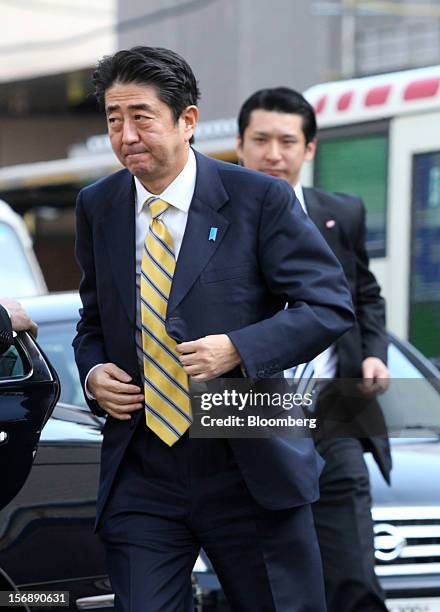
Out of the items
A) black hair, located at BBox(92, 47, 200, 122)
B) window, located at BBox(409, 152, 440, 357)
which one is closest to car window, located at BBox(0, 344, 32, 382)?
black hair, located at BBox(92, 47, 200, 122)

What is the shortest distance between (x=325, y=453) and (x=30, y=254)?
4.42 m

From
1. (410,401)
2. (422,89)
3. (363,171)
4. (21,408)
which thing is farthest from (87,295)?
(363,171)

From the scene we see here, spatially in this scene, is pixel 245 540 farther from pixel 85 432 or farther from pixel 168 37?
pixel 168 37

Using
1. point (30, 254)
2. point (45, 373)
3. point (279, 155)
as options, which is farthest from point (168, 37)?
point (45, 373)

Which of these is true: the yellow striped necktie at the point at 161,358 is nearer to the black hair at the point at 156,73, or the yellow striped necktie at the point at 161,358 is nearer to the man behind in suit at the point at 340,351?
the black hair at the point at 156,73

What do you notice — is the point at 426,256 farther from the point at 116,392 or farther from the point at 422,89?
the point at 116,392

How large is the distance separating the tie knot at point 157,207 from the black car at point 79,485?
45cm

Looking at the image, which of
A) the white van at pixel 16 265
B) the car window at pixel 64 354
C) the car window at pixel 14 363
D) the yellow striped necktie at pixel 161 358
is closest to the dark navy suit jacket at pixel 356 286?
the car window at pixel 64 354

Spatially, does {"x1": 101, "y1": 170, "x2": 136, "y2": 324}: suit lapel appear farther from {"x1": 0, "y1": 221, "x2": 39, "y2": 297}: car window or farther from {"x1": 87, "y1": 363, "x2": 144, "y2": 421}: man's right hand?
{"x1": 0, "y1": 221, "x2": 39, "y2": 297}: car window

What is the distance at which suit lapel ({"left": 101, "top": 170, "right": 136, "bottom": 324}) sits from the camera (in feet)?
11.8

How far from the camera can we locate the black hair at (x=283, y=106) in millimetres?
5121

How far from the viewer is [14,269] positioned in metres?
8.47

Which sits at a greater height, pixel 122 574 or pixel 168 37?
pixel 122 574

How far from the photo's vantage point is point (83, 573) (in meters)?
4.25
